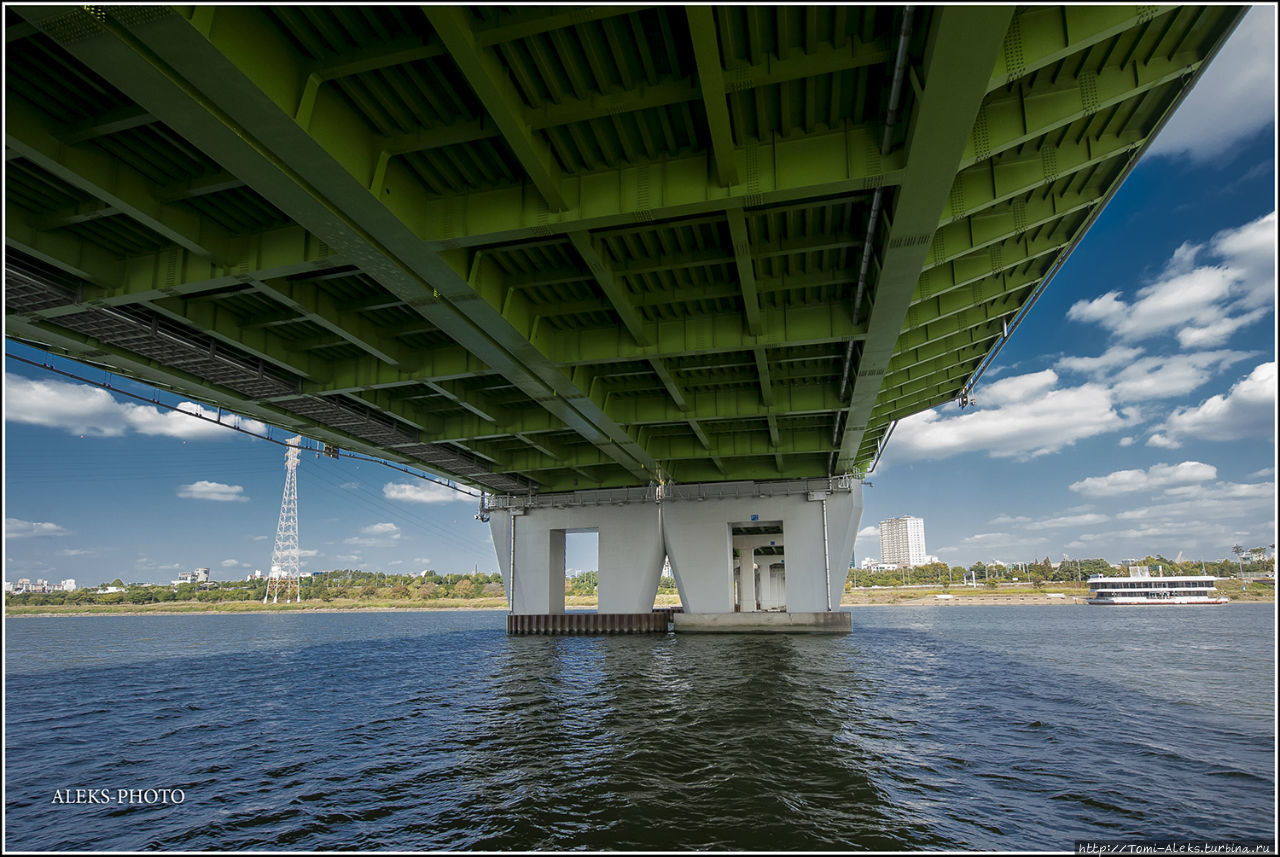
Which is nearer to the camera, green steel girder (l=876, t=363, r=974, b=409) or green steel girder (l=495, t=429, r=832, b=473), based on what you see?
green steel girder (l=876, t=363, r=974, b=409)

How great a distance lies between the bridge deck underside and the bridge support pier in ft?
64.6

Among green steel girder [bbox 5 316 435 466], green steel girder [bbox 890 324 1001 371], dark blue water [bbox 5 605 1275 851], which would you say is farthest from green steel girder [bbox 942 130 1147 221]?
green steel girder [bbox 5 316 435 466]

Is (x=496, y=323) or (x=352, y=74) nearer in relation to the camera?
(x=352, y=74)

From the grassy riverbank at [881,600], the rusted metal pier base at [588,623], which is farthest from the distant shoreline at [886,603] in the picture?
the rusted metal pier base at [588,623]

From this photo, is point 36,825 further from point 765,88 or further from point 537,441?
point 537,441

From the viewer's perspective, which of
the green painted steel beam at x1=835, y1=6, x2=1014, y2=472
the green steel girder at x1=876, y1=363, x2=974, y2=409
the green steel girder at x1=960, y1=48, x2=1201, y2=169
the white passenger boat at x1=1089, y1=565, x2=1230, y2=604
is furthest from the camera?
the white passenger boat at x1=1089, y1=565, x2=1230, y2=604

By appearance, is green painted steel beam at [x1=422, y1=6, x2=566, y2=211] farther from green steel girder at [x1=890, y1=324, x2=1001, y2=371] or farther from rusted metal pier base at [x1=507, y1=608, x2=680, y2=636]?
rusted metal pier base at [x1=507, y1=608, x2=680, y2=636]

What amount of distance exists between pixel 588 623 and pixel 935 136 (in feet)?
128

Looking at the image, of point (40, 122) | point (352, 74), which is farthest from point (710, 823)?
point (40, 122)

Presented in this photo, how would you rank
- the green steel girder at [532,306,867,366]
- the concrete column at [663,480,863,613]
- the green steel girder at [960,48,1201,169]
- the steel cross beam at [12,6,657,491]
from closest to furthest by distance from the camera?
the steel cross beam at [12,6,657,491] < the green steel girder at [960,48,1201,169] < the green steel girder at [532,306,867,366] < the concrete column at [663,480,863,613]

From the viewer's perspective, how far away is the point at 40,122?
11.4 m

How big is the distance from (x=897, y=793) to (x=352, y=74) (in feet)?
47.5

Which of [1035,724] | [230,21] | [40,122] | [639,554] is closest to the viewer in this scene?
[230,21]

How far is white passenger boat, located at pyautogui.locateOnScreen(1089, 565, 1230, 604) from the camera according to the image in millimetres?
112000
